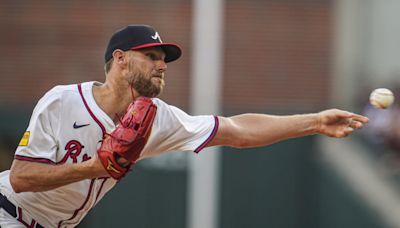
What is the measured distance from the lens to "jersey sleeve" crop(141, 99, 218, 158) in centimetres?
554

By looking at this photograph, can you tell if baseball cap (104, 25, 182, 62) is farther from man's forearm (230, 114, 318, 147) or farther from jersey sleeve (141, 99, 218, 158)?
man's forearm (230, 114, 318, 147)

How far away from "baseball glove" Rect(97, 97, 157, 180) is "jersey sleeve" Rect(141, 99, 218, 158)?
706 millimetres

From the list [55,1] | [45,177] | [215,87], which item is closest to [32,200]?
[45,177]

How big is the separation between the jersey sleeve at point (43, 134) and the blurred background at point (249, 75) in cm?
807

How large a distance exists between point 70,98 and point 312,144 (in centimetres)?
865

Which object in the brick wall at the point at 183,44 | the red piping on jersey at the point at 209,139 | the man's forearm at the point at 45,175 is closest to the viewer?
the man's forearm at the point at 45,175

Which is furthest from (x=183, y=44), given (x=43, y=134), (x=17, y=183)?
(x=17, y=183)

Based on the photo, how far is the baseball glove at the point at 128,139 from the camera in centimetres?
468

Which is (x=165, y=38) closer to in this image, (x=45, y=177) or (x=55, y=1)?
(x=55, y=1)

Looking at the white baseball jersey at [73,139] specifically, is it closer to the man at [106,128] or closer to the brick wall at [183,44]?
the man at [106,128]

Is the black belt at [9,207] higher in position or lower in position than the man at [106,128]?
lower

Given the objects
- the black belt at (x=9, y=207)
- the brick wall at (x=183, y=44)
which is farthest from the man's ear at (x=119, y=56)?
the brick wall at (x=183, y=44)

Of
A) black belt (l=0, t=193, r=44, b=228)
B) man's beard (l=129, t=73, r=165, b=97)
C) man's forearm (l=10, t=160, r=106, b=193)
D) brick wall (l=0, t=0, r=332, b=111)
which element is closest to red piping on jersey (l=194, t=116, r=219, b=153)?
man's beard (l=129, t=73, r=165, b=97)

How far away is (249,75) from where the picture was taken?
1443 centimetres
